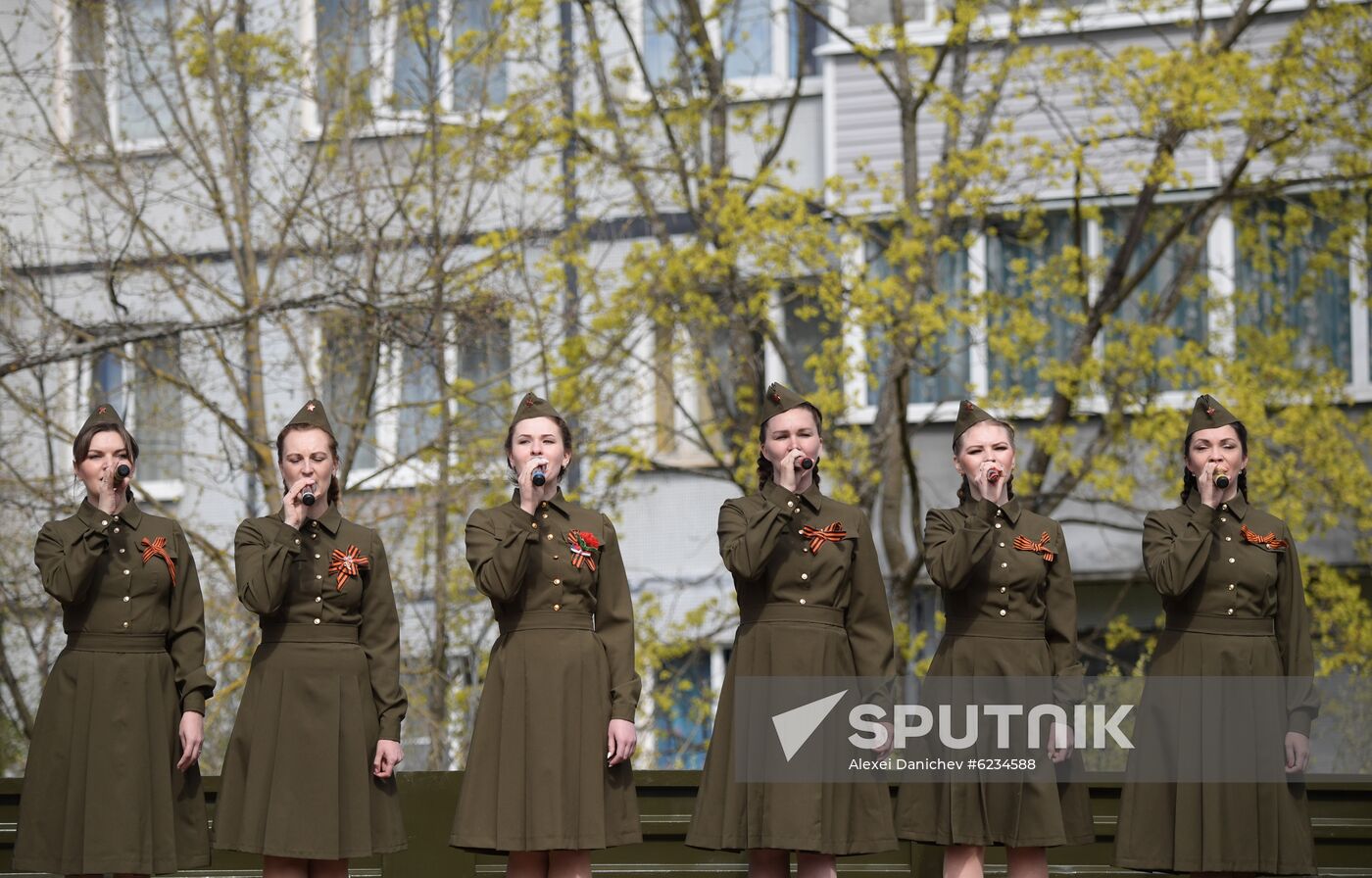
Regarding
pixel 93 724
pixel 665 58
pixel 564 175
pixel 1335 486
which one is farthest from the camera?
pixel 665 58

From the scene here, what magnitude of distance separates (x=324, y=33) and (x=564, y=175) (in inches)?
77.1

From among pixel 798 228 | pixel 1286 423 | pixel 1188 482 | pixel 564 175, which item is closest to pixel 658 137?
pixel 564 175

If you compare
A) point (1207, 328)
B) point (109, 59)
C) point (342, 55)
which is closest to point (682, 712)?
point (1207, 328)

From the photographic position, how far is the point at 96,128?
41.7ft

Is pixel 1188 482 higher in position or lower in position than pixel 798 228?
lower

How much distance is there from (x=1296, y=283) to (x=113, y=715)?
10338 mm

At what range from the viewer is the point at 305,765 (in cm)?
595

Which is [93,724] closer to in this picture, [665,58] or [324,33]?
[324,33]

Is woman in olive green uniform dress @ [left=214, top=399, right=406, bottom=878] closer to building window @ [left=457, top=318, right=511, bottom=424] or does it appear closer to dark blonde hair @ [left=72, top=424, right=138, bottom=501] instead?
dark blonde hair @ [left=72, top=424, right=138, bottom=501]

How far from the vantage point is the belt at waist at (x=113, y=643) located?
6.18 metres

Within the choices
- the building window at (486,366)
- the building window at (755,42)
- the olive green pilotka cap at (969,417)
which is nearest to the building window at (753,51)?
the building window at (755,42)

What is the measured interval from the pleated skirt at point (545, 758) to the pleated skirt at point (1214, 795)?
1.81 meters

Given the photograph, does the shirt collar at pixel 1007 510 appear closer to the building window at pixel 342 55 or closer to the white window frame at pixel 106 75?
the building window at pixel 342 55

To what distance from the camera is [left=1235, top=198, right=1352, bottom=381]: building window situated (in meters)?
13.1
